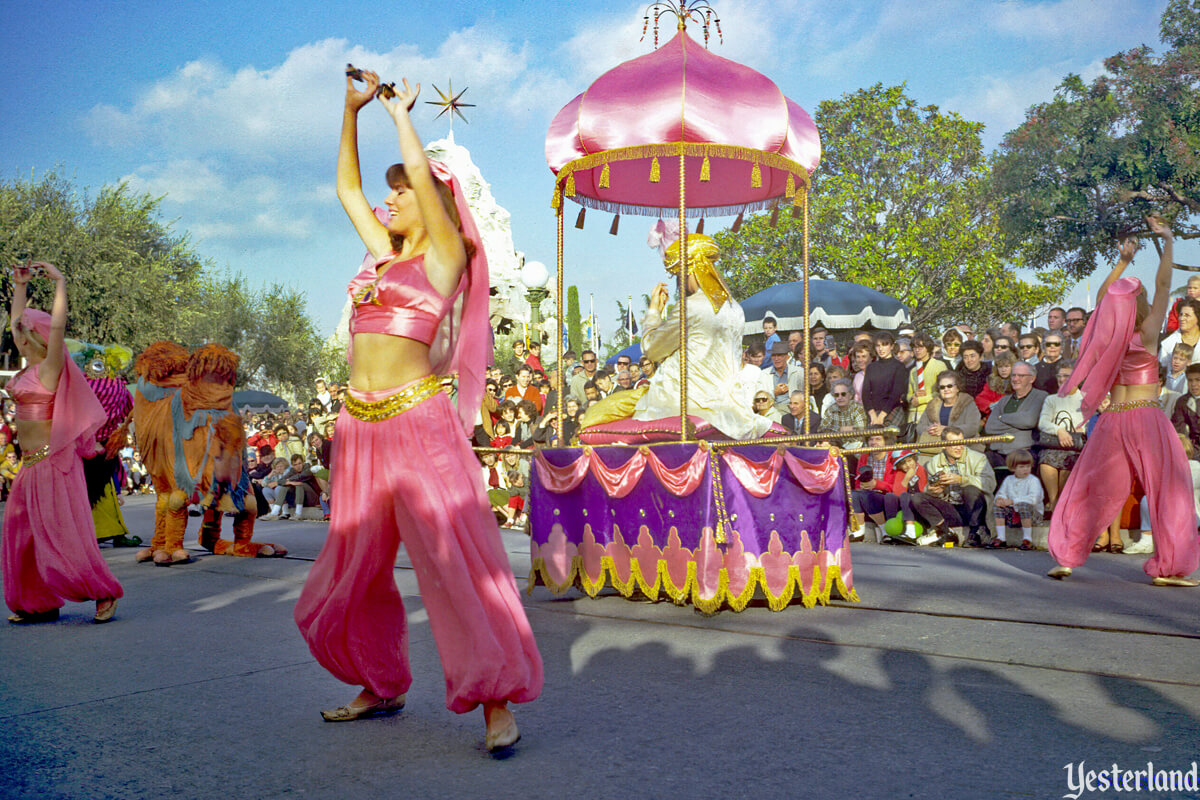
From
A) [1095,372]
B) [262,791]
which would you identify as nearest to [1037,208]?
[1095,372]

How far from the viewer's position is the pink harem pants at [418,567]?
142 inches

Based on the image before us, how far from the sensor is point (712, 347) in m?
7.52

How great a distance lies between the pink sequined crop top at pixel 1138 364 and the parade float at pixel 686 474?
2.29 meters

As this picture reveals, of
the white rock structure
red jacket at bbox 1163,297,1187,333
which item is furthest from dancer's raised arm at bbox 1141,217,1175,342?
the white rock structure

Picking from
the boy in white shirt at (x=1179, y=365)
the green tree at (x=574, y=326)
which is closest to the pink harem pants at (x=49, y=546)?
the boy in white shirt at (x=1179, y=365)

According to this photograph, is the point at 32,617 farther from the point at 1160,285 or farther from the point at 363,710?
the point at 1160,285

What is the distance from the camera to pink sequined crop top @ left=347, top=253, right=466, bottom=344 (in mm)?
3873

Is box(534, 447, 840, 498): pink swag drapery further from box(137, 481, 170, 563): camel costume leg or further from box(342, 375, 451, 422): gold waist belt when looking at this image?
box(137, 481, 170, 563): camel costume leg

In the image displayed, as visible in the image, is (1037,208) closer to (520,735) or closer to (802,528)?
(802,528)

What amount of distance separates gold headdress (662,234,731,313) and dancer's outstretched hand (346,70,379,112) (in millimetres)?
3895

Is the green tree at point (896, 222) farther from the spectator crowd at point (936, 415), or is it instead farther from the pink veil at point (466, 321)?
the pink veil at point (466, 321)

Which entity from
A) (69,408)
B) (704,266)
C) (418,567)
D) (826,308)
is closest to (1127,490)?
(704,266)

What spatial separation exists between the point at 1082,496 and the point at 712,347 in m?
2.89

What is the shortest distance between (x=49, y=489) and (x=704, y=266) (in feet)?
15.4
